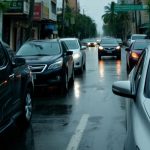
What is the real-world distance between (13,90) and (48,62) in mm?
5862

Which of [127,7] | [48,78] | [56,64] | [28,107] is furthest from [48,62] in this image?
[127,7]

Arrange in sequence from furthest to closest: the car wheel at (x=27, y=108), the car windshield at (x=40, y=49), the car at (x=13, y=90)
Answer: the car windshield at (x=40, y=49), the car wheel at (x=27, y=108), the car at (x=13, y=90)

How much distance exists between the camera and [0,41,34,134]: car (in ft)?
24.1

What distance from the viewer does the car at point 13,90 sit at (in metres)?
7.35

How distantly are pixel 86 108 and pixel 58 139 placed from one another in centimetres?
333

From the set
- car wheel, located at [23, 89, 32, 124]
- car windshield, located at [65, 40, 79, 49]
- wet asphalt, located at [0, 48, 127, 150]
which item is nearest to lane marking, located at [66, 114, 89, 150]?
wet asphalt, located at [0, 48, 127, 150]

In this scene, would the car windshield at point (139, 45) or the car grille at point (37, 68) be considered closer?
the car grille at point (37, 68)

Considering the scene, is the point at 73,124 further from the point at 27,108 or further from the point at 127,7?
the point at 127,7

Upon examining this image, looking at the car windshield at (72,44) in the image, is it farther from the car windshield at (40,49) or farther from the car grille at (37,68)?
the car grille at (37,68)

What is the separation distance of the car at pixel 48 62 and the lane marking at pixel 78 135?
386 cm

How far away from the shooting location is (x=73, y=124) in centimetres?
927

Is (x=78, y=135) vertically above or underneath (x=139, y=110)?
underneath

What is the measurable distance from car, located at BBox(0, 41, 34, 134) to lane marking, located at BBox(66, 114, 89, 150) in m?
0.96

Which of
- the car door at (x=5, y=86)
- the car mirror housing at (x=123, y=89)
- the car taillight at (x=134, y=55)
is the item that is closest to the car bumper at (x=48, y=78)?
the car door at (x=5, y=86)
